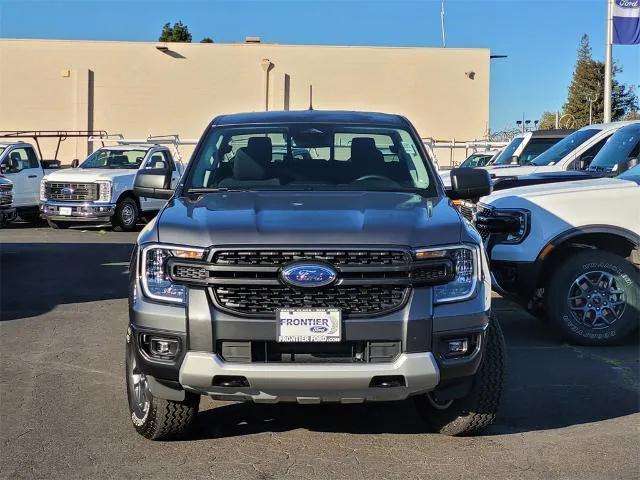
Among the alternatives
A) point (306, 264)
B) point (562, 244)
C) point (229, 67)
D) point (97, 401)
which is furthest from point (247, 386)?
point (229, 67)

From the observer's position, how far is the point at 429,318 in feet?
13.9

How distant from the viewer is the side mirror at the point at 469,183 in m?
5.67

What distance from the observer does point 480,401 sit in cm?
482

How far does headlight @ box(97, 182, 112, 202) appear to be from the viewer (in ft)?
60.4

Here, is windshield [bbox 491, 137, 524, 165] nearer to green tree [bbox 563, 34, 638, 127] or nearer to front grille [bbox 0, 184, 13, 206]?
front grille [bbox 0, 184, 13, 206]

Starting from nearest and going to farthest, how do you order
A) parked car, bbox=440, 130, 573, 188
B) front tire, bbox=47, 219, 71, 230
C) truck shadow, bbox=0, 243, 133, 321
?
1. truck shadow, bbox=0, 243, 133, 321
2. parked car, bbox=440, 130, 573, 188
3. front tire, bbox=47, 219, 71, 230

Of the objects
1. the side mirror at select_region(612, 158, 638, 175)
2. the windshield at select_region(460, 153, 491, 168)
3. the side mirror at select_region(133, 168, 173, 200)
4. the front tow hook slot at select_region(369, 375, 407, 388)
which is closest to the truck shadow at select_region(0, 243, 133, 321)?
the side mirror at select_region(133, 168, 173, 200)

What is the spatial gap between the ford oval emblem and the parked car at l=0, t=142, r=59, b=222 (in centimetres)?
1633

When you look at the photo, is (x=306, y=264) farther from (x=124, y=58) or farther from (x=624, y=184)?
(x=124, y=58)

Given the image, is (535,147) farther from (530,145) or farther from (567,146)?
(567,146)

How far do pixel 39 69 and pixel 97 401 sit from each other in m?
35.9

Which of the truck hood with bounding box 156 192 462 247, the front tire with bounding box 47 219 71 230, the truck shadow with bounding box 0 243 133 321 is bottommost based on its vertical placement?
the truck shadow with bounding box 0 243 133 321

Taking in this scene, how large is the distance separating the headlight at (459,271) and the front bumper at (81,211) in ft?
49.1

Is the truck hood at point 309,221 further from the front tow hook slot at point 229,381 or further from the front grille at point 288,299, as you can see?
the front tow hook slot at point 229,381
